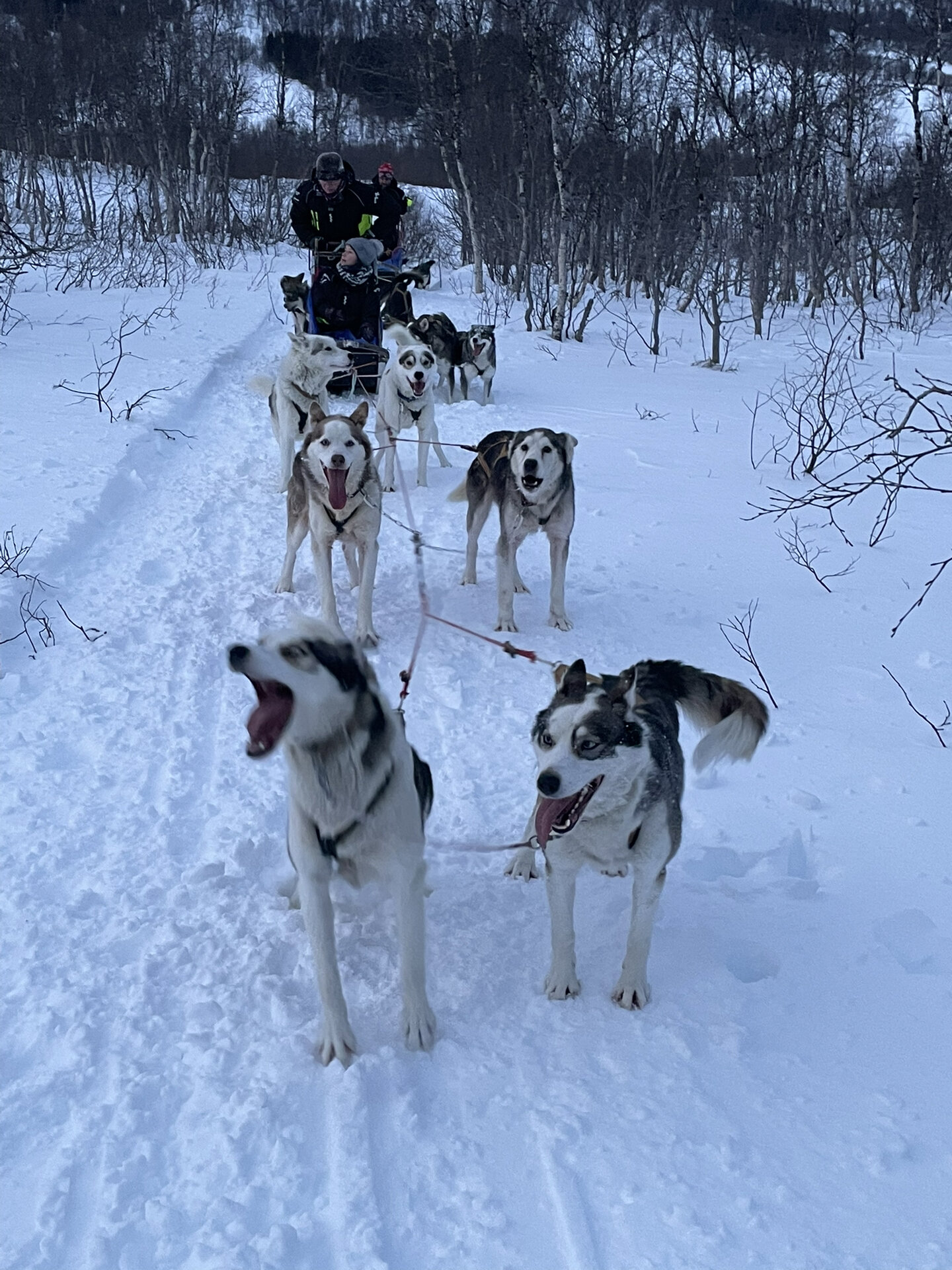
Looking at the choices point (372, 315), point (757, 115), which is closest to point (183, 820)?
point (372, 315)

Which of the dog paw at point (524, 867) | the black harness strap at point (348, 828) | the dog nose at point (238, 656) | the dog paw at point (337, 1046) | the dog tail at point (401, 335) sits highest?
the dog nose at point (238, 656)

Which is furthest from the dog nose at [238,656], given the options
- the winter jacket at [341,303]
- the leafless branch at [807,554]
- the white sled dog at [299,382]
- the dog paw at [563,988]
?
the winter jacket at [341,303]

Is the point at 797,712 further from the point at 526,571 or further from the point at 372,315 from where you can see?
the point at 372,315

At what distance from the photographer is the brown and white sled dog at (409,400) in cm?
605

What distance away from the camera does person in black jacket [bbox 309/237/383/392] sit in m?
6.70

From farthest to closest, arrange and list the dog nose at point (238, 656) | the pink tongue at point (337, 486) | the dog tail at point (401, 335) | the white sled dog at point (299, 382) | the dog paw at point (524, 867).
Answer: the dog tail at point (401, 335) < the white sled dog at point (299, 382) < the pink tongue at point (337, 486) < the dog paw at point (524, 867) < the dog nose at point (238, 656)

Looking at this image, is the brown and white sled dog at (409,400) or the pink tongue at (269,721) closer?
the pink tongue at (269,721)

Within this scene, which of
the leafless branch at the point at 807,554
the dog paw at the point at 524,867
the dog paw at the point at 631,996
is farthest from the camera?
the leafless branch at the point at 807,554

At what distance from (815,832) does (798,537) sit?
10.1ft

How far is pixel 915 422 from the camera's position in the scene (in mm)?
8195

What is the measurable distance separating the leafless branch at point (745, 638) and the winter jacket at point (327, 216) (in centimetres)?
445

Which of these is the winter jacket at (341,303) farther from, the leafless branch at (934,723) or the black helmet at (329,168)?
the leafless branch at (934,723)

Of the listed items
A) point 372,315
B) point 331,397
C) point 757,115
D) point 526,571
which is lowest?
point 526,571

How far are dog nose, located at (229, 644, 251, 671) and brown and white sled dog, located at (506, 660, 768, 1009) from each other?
640 mm
